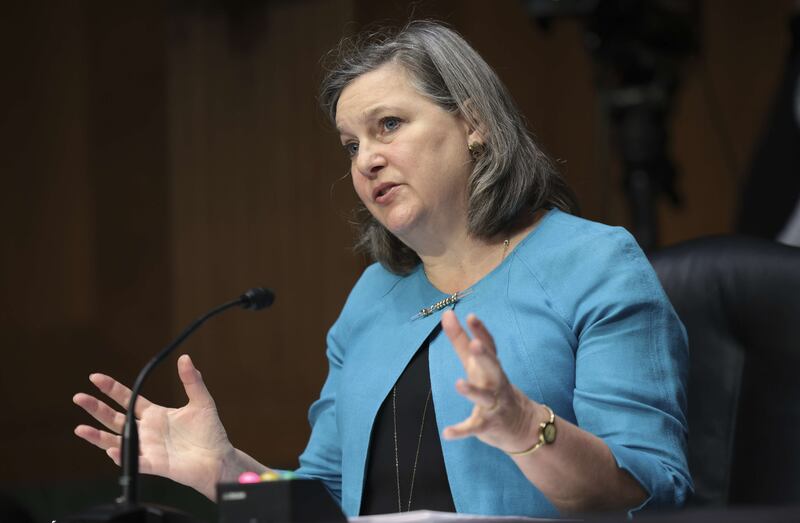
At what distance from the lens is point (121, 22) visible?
4.04 metres

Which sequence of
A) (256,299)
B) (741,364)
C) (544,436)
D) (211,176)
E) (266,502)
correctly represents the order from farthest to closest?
(211,176), (741,364), (256,299), (544,436), (266,502)

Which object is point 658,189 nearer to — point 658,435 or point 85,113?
point 658,435

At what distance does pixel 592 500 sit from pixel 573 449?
0.31ft

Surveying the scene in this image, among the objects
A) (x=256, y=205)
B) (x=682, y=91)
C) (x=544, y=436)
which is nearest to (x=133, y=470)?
(x=544, y=436)

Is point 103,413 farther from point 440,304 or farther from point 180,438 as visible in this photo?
point 440,304

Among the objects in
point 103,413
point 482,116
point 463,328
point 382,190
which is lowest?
point 103,413

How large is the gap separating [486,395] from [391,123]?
0.62 metres

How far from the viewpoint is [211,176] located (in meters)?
4.16

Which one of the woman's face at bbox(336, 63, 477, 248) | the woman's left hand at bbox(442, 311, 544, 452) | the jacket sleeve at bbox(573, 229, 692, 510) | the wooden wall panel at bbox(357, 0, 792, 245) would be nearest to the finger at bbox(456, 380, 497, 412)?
the woman's left hand at bbox(442, 311, 544, 452)

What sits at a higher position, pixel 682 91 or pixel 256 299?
pixel 682 91

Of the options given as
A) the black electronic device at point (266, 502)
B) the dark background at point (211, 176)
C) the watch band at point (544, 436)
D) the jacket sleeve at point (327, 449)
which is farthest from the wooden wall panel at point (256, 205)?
the black electronic device at point (266, 502)

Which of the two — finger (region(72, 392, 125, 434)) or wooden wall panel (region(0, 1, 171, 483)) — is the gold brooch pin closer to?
finger (region(72, 392, 125, 434))

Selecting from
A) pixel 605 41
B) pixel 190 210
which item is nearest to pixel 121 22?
pixel 190 210

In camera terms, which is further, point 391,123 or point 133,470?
point 391,123
